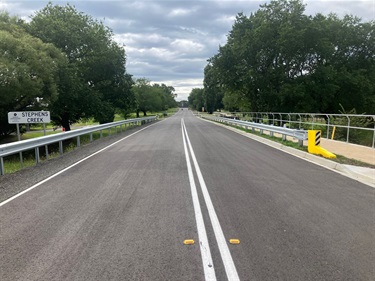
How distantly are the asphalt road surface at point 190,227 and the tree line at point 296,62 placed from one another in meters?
28.3

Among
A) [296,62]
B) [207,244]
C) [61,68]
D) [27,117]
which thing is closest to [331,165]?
[207,244]

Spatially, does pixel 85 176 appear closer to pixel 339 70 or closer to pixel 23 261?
pixel 23 261

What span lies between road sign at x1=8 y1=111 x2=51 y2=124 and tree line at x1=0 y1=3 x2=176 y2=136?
3.29 m

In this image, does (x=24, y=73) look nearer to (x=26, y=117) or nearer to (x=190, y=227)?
(x=26, y=117)

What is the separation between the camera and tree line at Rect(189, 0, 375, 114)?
34.9 metres

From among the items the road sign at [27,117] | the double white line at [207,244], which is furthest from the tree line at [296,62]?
the double white line at [207,244]

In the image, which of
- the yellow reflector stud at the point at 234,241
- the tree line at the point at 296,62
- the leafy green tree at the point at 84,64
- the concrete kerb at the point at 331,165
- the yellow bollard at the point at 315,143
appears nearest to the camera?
the yellow reflector stud at the point at 234,241

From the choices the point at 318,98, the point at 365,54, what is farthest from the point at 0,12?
the point at 365,54

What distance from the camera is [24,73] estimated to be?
643 inches

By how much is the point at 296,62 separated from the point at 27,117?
31683 millimetres

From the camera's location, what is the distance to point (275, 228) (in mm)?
4855

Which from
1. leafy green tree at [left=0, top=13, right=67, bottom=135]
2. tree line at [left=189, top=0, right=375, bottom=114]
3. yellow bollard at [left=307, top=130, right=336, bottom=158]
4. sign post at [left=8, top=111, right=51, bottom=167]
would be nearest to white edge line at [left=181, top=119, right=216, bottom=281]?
yellow bollard at [left=307, top=130, right=336, bottom=158]

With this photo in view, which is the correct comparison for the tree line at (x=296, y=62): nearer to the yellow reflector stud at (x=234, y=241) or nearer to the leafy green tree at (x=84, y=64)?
the leafy green tree at (x=84, y=64)

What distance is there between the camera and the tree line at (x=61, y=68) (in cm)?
1658
